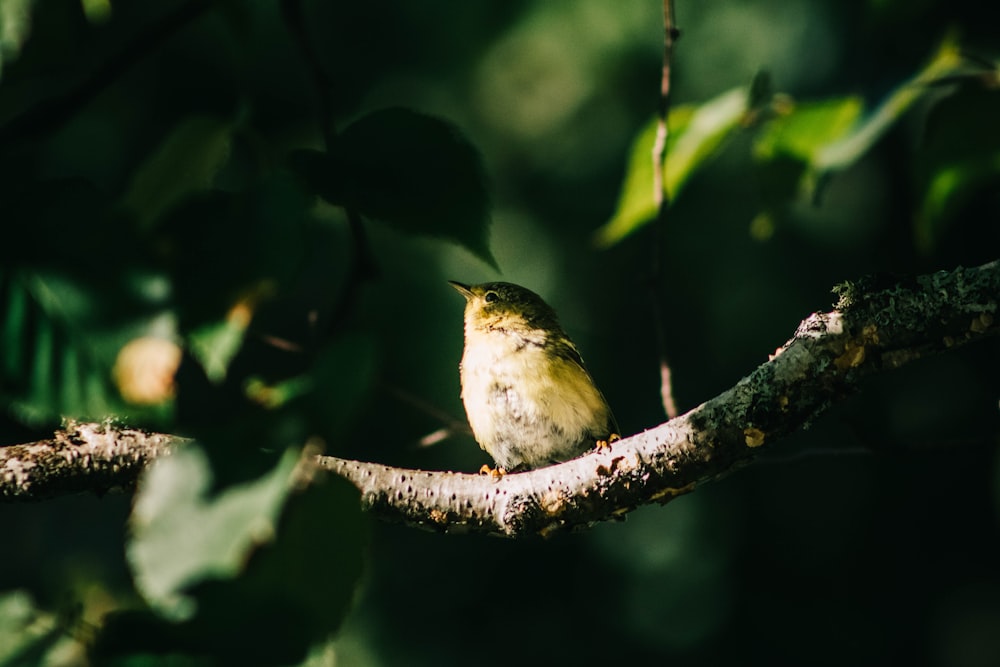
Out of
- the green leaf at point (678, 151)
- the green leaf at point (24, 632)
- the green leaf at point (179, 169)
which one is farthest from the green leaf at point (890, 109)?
the green leaf at point (24, 632)

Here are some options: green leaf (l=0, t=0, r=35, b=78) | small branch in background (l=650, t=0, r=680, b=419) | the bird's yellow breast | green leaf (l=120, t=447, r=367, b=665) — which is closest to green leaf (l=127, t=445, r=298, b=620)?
green leaf (l=120, t=447, r=367, b=665)

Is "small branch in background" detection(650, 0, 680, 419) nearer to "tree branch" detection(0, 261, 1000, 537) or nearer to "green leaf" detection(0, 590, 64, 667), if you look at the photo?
"tree branch" detection(0, 261, 1000, 537)

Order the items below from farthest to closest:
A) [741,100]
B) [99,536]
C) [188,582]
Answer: [99,536]
[741,100]
[188,582]

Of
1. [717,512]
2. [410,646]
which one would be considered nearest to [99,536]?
[410,646]

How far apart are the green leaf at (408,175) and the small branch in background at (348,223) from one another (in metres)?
0.03

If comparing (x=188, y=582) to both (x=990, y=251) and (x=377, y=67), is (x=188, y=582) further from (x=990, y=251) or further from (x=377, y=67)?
(x=377, y=67)

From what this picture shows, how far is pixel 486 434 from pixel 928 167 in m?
2.21

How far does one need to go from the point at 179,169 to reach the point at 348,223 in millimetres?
271

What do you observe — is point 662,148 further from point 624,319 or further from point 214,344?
point 624,319

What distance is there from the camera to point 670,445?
176 centimetres

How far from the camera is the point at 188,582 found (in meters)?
0.61

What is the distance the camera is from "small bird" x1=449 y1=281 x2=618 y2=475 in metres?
3.69

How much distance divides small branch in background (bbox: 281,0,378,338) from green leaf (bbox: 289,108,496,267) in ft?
0.09

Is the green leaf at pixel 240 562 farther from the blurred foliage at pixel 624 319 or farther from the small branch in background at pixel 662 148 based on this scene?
the blurred foliage at pixel 624 319
